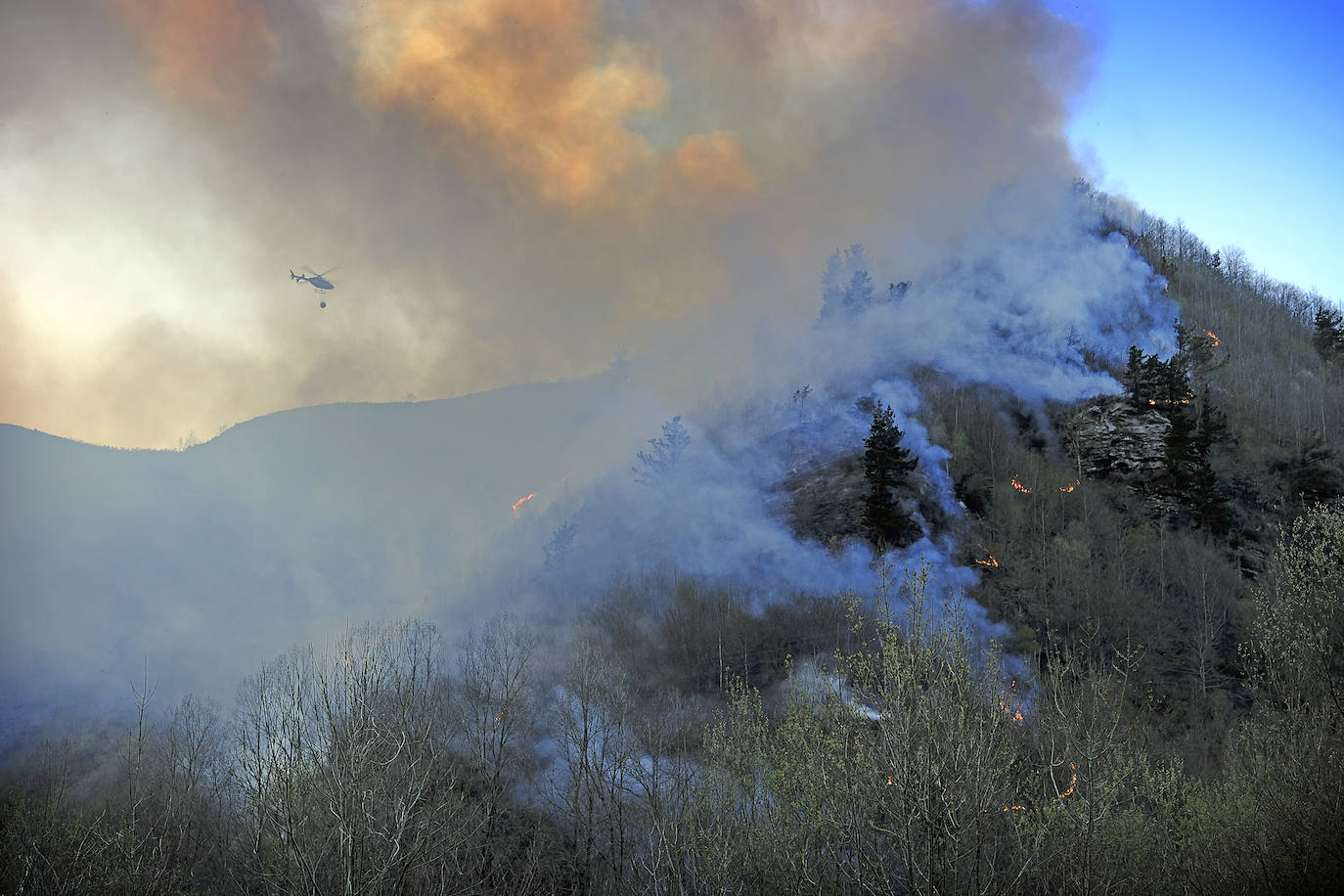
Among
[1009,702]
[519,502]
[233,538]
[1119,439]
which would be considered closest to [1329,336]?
[1119,439]

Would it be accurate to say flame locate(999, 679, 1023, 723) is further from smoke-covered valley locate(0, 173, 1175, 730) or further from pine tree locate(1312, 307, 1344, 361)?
pine tree locate(1312, 307, 1344, 361)

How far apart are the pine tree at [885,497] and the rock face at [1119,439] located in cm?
2559

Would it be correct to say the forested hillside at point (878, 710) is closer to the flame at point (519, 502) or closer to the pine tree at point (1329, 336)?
the pine tree at point (1329, 336)

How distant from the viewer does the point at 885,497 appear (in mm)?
57781

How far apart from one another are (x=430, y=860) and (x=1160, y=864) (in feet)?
78.7

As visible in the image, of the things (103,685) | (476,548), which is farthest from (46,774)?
(476,548)

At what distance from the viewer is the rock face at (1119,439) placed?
68.9 meters

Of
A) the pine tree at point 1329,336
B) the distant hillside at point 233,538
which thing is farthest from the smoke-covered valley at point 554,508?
the pine tree at point 1329,336

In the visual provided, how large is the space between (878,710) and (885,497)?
42.1m

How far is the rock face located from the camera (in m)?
68.9

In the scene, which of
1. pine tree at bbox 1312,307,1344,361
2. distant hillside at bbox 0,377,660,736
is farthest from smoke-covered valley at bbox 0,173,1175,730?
pine tree at bbox 1312,307,1344,361

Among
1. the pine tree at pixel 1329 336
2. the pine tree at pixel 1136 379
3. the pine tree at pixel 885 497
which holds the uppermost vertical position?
the pine tree at pixel 1329 336

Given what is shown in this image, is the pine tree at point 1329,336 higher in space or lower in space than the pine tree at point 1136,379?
higher

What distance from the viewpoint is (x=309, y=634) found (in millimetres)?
73188
